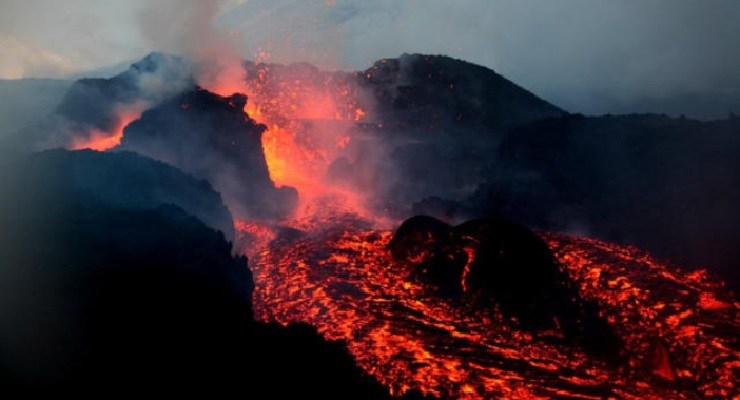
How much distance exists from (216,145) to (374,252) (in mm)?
11438

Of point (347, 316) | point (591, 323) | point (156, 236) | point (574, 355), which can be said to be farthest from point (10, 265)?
point (591, 323)

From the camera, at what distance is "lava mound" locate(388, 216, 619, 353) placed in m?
16.1

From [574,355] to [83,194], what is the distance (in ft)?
53.5

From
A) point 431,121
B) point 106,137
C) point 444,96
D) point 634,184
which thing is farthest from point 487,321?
point 444,96

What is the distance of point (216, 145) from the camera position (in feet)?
88.3

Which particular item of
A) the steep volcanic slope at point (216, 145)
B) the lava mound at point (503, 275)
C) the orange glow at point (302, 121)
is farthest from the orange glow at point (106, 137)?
the lava mound at point (503, 275)

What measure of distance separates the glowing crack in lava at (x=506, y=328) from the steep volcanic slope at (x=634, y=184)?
3045 mm

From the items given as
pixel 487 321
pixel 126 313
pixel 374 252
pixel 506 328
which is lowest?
pixel 506 328

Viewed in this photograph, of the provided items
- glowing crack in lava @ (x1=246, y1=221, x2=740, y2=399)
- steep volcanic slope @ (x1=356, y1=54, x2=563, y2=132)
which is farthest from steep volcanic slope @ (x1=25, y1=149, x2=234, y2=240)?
steep volcanic slope @ (x1=356, y1=54, x2=563, y2=132)

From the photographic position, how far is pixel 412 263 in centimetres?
2061

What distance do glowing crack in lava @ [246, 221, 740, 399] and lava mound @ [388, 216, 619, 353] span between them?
629 mm

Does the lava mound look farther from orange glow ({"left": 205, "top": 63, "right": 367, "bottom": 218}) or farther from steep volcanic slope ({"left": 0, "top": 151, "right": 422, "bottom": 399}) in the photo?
Result: orange glow ({"left": 205, "top": 63, "right": 367, "bottom": 218})

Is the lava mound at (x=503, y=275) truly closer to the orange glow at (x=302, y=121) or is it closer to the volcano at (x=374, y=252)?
the volcano at (x=374, y=252)

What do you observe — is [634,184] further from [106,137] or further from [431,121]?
→ [106,137]
